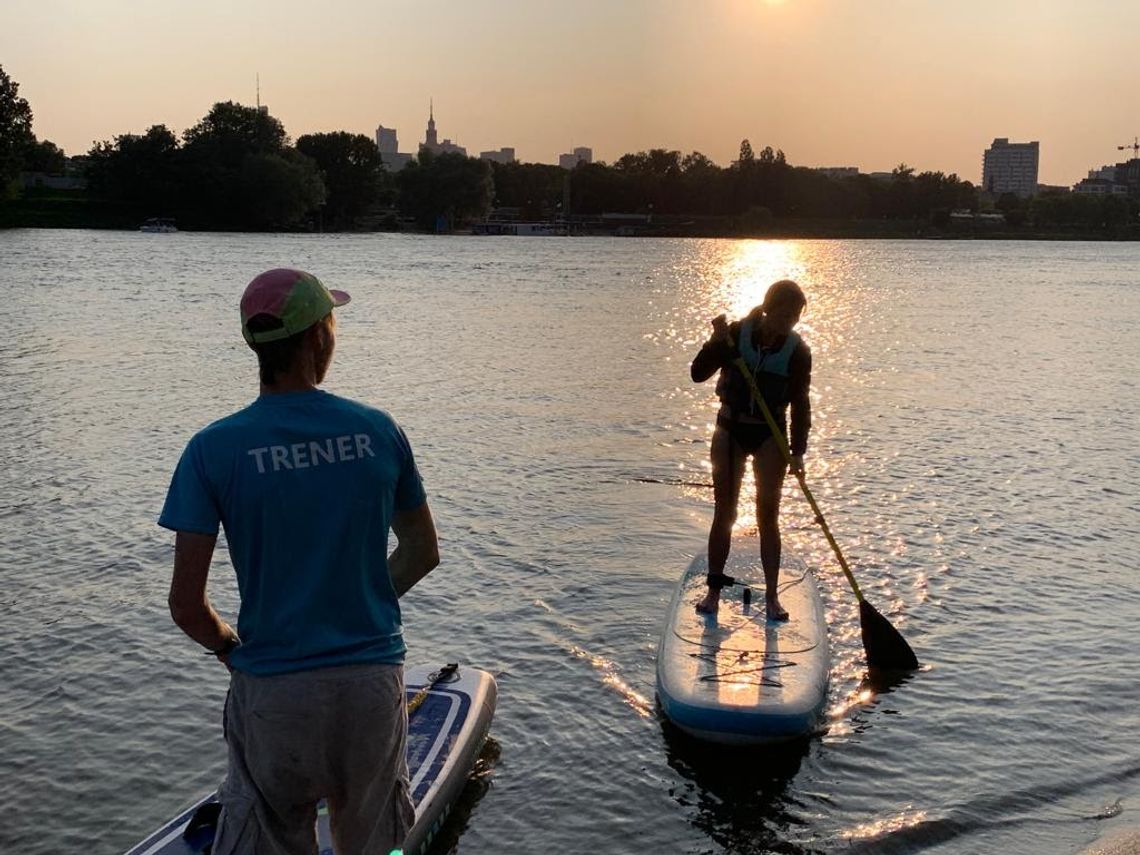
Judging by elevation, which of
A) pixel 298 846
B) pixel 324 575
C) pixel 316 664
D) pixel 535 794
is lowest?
pixel 535 794

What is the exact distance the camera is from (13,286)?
154 ft

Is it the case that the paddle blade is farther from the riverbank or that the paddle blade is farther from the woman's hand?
the riverbank

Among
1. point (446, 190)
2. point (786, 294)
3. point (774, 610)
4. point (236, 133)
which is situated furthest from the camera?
point (446, 190)

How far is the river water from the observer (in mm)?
7129

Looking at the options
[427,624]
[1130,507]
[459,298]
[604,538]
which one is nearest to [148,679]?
[427,624]

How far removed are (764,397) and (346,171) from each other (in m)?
164

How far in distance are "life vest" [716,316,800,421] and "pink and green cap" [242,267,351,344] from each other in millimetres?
4962

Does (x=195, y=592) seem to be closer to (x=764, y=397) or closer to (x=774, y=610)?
(x=764, y=397)

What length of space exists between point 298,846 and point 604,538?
30.7 feet

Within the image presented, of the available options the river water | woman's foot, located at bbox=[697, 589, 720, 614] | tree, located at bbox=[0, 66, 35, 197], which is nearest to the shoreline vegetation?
tree, located at bbox=[0, 66, 35, 197]

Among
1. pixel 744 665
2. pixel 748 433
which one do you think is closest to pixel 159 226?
pixel 748 433

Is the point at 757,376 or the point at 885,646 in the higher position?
the point at 757,376

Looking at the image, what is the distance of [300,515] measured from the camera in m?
3.40

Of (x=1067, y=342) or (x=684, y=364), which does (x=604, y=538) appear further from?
(x=1067, y=342)
